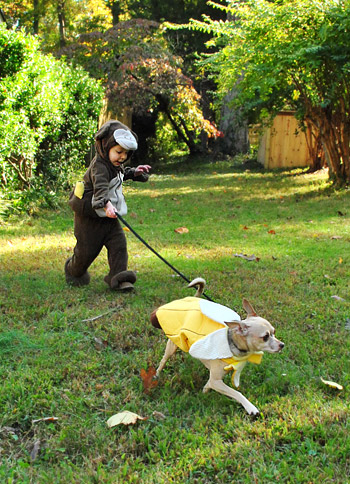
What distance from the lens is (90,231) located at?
4391mm

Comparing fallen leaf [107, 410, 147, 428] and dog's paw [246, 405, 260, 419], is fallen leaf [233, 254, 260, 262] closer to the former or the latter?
dog's paw [246, 405, 260, 419]

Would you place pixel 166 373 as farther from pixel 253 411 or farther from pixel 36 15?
pixel 36 15

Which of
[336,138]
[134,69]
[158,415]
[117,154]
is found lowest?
[158,415]

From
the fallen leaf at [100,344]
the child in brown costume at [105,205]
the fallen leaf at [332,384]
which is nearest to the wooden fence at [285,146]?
the child in brown costume at [105,205]

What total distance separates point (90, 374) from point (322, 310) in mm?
2201

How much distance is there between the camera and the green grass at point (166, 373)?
231 centimetres

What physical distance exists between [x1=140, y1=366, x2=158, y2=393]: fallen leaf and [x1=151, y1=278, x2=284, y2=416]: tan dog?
12.6 inches

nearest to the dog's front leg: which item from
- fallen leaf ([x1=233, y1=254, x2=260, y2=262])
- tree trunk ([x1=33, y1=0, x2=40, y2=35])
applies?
fallen leaf ([x1=233, y1=254, x2=260, y2=262])

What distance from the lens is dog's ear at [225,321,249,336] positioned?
8.45 feet

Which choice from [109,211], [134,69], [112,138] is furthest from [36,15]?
[109,211]

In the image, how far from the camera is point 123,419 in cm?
261

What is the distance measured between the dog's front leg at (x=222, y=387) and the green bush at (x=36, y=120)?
5647mm

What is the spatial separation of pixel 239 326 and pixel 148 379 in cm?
79

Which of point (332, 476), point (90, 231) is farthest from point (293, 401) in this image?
point (90, 231)
